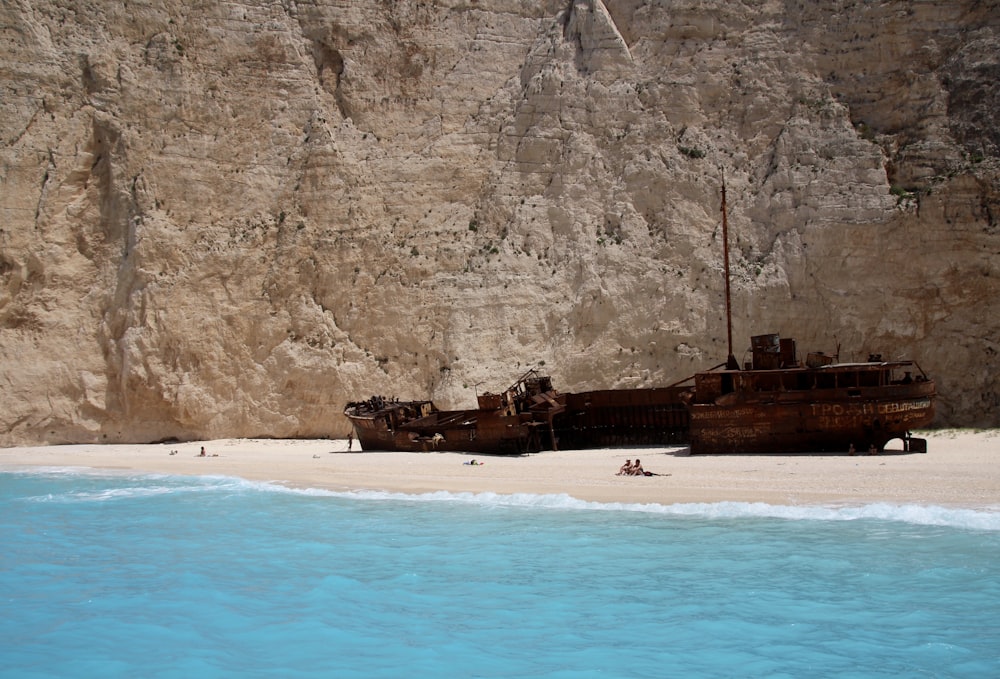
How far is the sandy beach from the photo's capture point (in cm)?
1355

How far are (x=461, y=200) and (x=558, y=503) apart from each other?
17.5 metres

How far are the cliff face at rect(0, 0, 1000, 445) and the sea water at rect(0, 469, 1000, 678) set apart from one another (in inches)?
504

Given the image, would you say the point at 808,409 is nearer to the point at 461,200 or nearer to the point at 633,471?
the point at 633,471

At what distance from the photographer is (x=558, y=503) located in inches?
567

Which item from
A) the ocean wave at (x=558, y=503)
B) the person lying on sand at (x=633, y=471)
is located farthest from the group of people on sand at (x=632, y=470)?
the ocean wave at (x=558, y=503)

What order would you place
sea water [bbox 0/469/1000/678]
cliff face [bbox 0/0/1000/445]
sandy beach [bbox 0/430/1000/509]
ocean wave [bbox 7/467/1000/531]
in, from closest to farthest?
sea water [bbox 0/469/1000/678] < ocean wave [bbox 7/467/1000/531] < sandy beach [bbox 0/430/1000/509] < cliff face [bbox 0/0/1000/445]

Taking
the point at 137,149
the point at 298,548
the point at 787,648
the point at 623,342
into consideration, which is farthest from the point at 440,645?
the point at 137,149

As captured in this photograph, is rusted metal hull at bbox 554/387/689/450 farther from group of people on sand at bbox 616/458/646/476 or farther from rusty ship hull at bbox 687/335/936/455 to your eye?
group of people on sand at bbox 616/458/646/476

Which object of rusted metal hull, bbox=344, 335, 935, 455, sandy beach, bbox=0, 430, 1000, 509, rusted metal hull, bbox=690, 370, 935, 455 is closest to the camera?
sandy beach, bbox=0, 430, 1000, 509

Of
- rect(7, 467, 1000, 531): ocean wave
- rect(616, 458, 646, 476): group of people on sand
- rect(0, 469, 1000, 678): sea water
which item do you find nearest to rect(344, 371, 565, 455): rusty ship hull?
rect(7, 467, 1000, 531): ocean wave

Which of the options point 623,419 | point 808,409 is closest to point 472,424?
point 623,419

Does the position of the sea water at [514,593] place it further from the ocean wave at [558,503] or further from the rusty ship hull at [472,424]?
the rusty ship hull at [472,424]

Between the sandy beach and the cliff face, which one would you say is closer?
the sandy beach

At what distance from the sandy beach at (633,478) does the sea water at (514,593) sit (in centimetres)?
86
